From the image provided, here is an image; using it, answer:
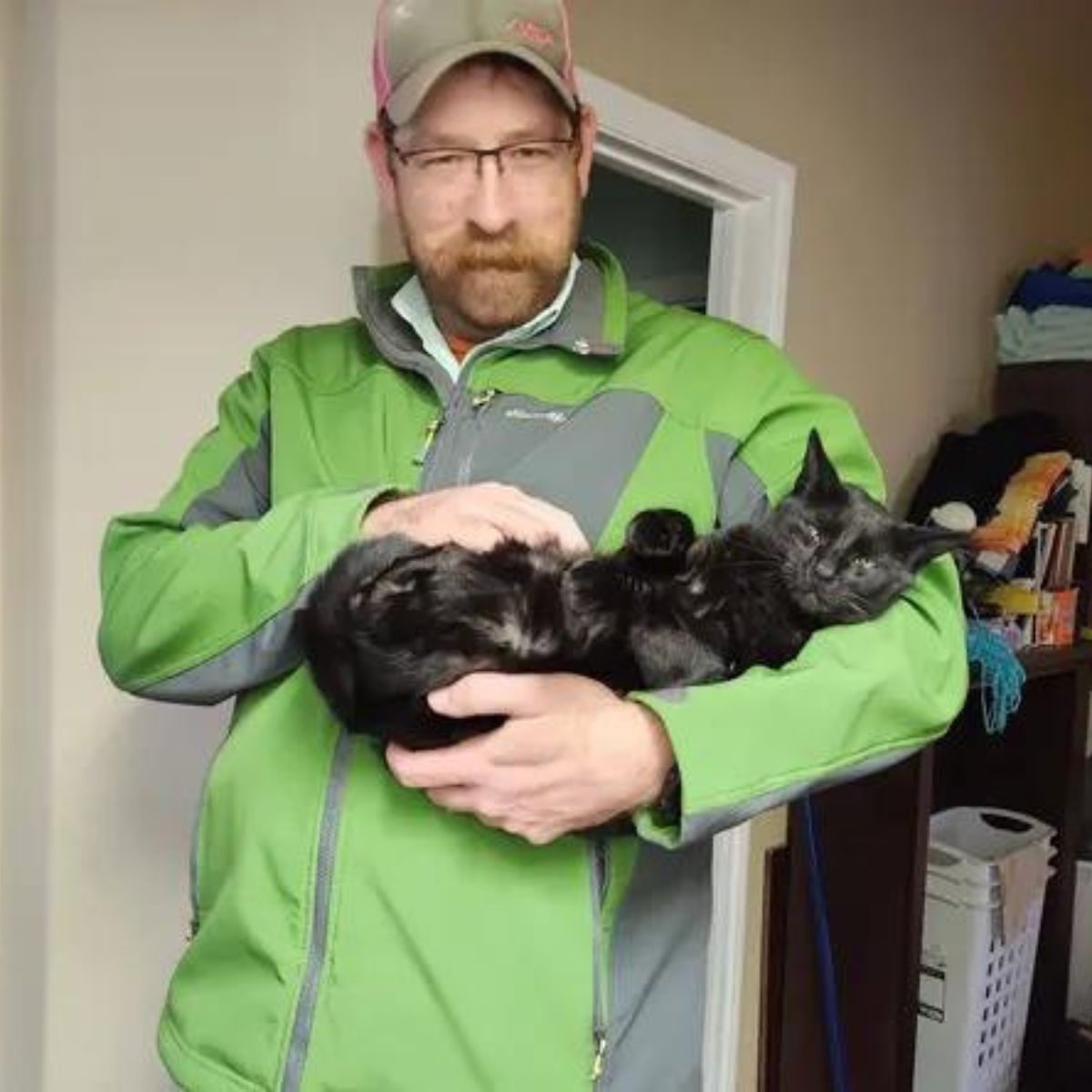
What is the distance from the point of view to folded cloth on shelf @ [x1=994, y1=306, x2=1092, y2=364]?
2482 millimetres

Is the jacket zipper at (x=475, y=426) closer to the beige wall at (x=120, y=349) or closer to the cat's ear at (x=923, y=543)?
the cat's ear at (x=923, y=543)

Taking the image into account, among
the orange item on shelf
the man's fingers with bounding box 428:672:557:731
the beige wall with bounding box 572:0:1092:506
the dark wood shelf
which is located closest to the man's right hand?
the man's fingers with bounding box 428:672:557:731

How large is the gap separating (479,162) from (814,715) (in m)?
0.51

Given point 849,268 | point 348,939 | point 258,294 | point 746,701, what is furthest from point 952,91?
point 348,939

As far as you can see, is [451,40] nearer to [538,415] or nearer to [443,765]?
[538,415]

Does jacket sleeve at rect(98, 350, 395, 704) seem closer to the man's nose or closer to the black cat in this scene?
the black cat

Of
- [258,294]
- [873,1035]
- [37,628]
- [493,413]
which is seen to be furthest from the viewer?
[873,1035]

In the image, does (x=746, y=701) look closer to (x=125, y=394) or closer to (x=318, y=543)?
(x=318, y=543)

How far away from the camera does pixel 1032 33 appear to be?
268cm

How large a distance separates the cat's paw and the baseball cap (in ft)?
1.16

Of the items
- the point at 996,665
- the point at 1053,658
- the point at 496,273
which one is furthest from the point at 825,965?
the point at 496,273

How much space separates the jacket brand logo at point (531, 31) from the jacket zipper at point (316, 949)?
0.61 m

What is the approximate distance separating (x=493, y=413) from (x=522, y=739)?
291 millimetres

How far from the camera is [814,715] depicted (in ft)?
2.39
